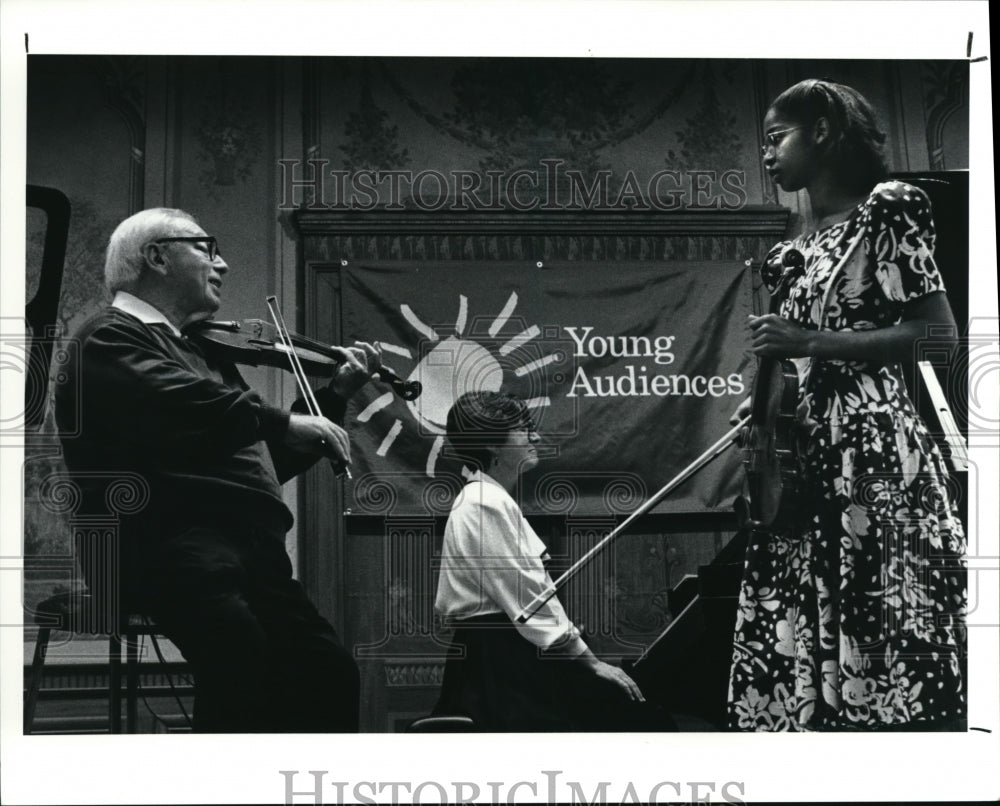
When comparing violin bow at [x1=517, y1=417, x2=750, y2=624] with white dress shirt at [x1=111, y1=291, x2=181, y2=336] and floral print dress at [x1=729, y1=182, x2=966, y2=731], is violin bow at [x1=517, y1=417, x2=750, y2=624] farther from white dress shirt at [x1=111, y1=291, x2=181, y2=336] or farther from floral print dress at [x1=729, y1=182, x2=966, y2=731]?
white dress shirt at [x1=111, y1=291, x2=181, y2=336]

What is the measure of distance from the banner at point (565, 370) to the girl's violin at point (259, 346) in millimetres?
138

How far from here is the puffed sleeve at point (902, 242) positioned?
207 inches

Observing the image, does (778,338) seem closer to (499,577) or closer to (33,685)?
(499,577)

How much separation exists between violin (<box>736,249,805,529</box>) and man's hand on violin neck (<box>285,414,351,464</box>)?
4.96ft

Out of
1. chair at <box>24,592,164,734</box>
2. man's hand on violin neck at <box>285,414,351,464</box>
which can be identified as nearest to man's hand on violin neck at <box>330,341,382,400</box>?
man's hand on violin neck at <box>285,414,351,464</box>

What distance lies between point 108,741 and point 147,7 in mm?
2741

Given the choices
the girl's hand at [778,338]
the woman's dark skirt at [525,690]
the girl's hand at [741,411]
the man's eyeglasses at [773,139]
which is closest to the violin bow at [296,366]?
the woman's dark skirt at [525,690]

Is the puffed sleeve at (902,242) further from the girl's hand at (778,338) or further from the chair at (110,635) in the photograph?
the chair at (110,635)

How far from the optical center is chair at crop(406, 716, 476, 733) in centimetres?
512

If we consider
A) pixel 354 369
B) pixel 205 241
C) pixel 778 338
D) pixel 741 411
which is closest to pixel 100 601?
pixel 354 369

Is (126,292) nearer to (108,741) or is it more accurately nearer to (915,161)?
(108,741)

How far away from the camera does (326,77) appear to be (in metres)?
5.33

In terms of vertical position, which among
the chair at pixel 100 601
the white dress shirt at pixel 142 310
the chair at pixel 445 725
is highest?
the white dress shirt at pixel 142 310

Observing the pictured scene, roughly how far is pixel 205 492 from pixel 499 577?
1.14 m
